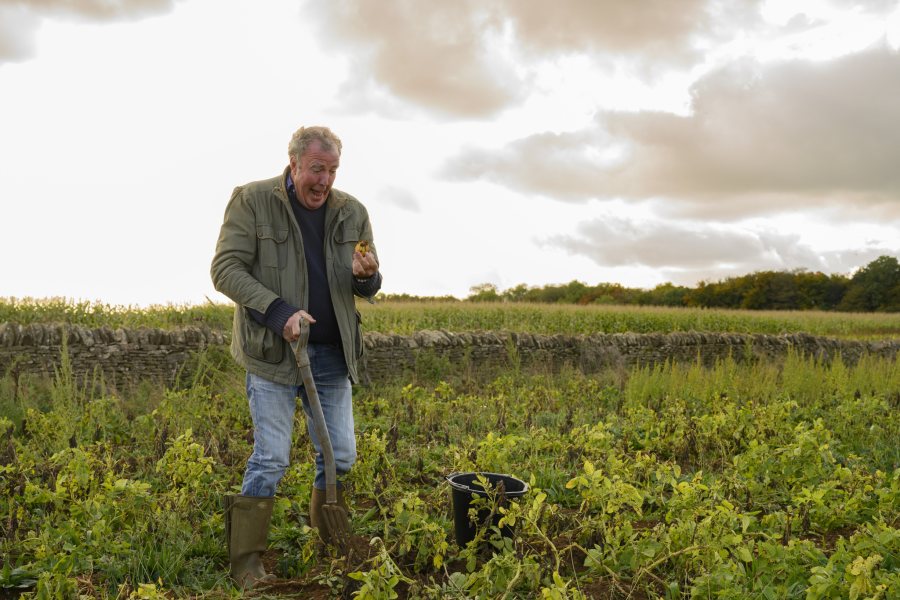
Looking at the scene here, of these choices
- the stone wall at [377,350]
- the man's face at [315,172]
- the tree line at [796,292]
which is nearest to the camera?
the man's face at [315,172]

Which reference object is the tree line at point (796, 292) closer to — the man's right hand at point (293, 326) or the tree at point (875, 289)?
the tree at point (875, 289)

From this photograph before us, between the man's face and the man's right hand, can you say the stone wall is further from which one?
the man's right hand

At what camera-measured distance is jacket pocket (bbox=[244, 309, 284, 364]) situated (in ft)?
12.2

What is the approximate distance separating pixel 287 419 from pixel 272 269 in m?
0.82

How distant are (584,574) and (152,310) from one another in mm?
12746

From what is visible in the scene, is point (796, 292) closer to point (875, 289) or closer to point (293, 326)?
point (875, 289)

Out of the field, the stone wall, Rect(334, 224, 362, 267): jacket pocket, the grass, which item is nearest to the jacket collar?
Rect(334, 224, 362, 267): jacket pocket

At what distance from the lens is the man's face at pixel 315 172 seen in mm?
3641

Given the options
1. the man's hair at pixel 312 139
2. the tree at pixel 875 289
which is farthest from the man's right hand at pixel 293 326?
the tree at pixel 875 289

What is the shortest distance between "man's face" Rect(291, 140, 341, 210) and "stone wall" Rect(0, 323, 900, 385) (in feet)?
16.6

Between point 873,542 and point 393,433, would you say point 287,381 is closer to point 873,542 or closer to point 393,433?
point 393,433

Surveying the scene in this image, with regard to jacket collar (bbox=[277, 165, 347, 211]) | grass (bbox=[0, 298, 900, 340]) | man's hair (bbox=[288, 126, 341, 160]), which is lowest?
grass (bbox=[0, 298, 900, 340])

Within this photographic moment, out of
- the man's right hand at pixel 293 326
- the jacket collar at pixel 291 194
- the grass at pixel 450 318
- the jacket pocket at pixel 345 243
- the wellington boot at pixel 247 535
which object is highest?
the jacket collar at pixel 291 194

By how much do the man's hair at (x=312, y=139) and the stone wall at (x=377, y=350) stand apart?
17.0 ft
